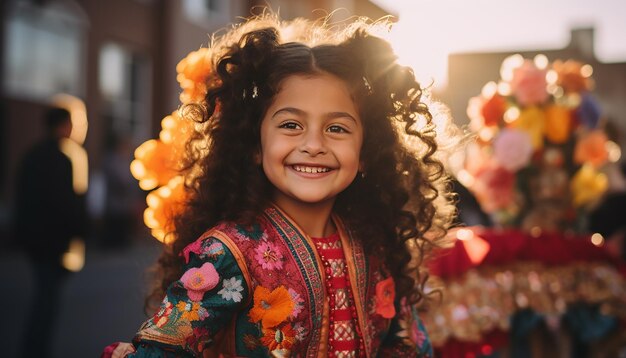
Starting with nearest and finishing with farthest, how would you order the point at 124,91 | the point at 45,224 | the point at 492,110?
the point at 492,110
the point at 45,224
the point at 124,91

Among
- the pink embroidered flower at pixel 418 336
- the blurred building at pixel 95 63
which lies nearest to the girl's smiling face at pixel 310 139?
the pink embroidered flower at pixel 418 336

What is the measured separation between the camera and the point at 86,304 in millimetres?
8367

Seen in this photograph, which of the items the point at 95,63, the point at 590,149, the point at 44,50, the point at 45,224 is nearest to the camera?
the point at 590,149

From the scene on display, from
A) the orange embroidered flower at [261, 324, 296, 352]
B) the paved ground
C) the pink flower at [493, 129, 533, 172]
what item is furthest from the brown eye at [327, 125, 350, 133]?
the pink flower at [493, 129, 533, 172]

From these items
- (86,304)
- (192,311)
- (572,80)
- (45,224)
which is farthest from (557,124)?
(86,304)

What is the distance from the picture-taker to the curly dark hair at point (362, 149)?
6.88ft

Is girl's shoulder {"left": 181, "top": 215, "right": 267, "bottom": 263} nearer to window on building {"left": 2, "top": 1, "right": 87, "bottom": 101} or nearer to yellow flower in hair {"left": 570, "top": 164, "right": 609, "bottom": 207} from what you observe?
yellow flower in hair {"left": 570, "top": 164, "right": 609, "bottom": 207}

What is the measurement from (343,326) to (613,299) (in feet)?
7.58

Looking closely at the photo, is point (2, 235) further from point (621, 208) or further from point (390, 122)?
point (390, 122)

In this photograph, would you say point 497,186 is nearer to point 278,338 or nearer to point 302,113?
point 302,113

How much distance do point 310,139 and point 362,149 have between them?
289mm

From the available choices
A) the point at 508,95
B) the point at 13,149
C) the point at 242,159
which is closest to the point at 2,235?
the point at 13,149

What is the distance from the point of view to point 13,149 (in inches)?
510

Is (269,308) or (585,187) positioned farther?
(585,187)
